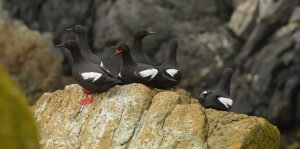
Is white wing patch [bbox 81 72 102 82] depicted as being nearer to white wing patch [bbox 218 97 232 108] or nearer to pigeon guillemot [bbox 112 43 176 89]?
pigeon guillemot [bbox 112 43 176 89]

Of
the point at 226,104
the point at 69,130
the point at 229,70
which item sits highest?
the point at 229,70

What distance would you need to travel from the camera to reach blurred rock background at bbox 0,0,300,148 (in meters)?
22.2

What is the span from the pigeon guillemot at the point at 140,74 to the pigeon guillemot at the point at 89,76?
0.37 meters

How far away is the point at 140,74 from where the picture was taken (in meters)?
9.27

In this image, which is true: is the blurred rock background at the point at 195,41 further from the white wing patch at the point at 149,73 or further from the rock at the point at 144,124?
the rock at the point at 144,124

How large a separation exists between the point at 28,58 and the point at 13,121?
86.7ft

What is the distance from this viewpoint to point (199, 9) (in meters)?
26.5

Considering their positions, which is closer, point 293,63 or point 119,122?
point 119,122

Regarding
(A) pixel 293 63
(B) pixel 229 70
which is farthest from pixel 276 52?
(B) pixel 229 70

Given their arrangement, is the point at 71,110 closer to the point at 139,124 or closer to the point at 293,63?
the point at 139,124

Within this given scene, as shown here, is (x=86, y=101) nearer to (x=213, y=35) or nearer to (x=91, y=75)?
(x=91, y=75)

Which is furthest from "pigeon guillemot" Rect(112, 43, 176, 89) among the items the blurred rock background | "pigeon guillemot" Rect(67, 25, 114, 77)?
the blurred rock background

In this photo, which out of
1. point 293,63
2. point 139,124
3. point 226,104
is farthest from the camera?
point 293,63

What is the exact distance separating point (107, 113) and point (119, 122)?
10.2 inches
